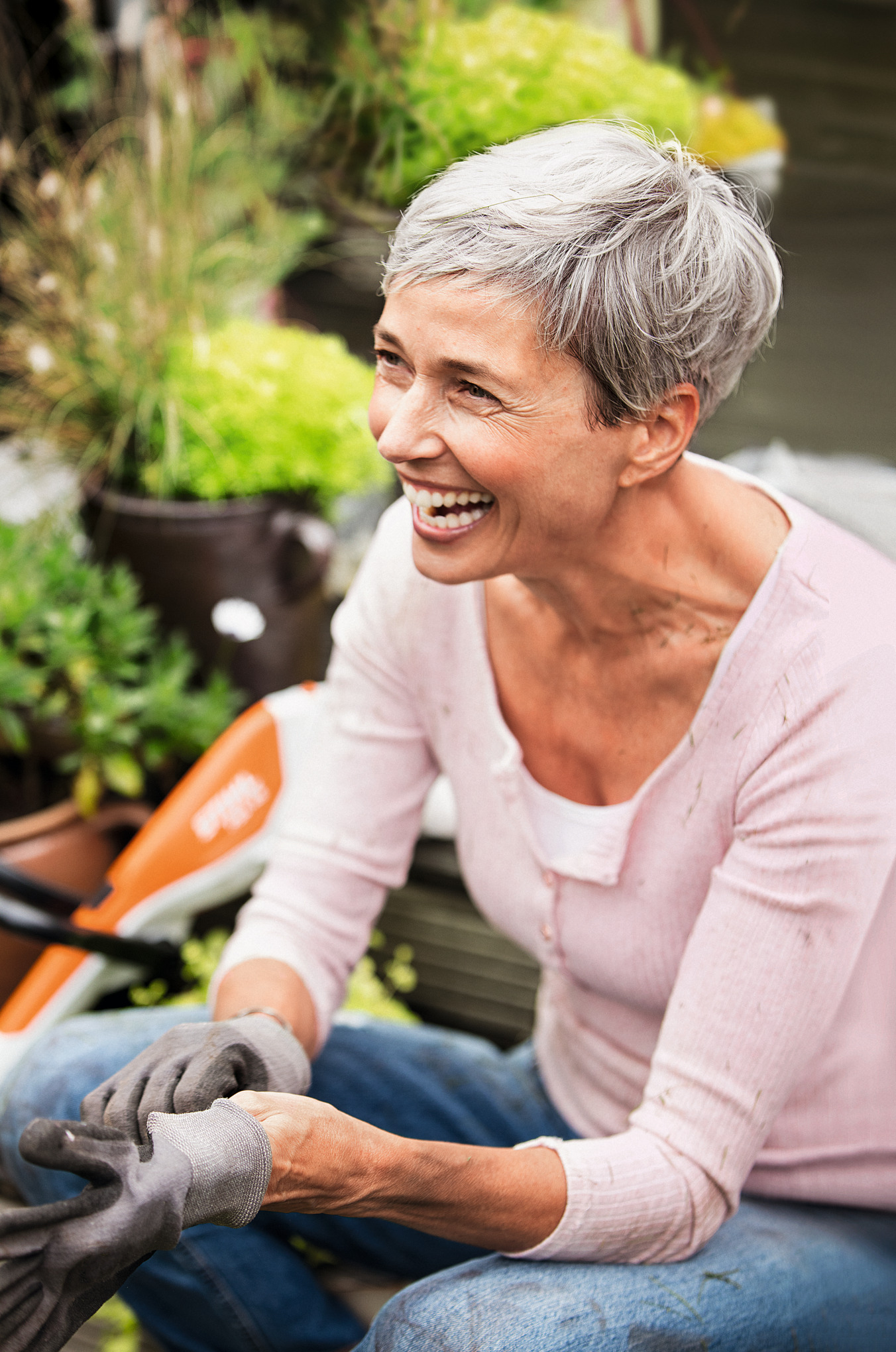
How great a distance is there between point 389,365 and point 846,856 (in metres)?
0.52

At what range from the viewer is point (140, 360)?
1.88m

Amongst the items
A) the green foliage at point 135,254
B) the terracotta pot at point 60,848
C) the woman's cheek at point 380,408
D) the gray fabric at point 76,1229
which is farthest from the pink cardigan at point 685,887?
the green foliage at point 135,254

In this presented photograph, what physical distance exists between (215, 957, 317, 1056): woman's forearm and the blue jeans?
11cm

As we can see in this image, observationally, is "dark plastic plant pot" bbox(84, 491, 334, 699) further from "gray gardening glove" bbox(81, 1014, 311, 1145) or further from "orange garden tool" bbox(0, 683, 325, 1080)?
"gray gardening glove" bbox(81, 1014, 311, 1145)

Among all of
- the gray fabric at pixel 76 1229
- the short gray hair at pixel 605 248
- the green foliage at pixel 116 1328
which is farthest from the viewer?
the green foliage at pixel 116 1328

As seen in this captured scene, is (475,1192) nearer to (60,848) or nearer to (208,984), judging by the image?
(208,984)

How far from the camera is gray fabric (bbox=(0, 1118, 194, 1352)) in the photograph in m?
0.66

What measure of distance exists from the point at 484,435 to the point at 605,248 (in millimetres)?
149

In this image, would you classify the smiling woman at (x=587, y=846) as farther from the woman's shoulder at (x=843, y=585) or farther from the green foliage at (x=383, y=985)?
the green foliage at (x=383, y=985)

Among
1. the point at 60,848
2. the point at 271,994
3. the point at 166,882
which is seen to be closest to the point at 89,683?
the point at 60,848

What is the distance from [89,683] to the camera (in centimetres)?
172

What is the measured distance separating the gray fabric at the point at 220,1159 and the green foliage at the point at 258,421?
127cm

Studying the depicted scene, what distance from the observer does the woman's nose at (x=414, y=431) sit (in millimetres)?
818

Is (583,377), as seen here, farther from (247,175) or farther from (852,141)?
(247,175)
